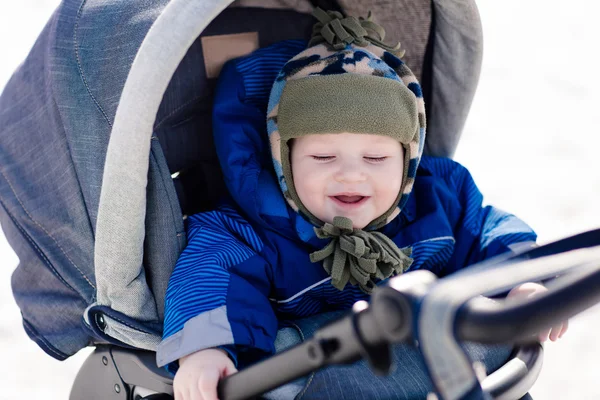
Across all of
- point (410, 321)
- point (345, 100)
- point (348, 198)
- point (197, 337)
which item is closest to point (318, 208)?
point (348, 198)

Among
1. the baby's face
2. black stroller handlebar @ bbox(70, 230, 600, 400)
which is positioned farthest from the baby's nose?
black stroller handlebar @ bbox(70, 230, 600, 400)

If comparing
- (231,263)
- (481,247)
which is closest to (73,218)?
(231,263)

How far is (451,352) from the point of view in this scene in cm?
70

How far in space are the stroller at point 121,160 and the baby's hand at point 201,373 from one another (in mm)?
74

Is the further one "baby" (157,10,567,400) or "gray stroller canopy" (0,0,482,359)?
"baby" (157,10,567,400)

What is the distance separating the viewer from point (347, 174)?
1.32 metres

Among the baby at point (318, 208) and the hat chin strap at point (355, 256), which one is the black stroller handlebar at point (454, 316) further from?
the hat chin strap at point (355, 256)

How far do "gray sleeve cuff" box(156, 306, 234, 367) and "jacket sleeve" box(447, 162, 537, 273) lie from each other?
0.53 m

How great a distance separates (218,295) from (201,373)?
16 centimetres

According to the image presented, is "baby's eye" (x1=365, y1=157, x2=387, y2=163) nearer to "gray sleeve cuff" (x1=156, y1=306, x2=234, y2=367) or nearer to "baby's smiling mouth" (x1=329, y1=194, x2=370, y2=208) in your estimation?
"baby's smiling mouth" (x1=329, y1=194, x2=370, y2=208)

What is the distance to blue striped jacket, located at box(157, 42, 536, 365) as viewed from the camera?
1.23m

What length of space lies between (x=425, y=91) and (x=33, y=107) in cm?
81

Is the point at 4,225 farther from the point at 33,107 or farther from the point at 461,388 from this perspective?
the point at 461,388

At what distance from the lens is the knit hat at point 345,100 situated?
1353 millimetres
